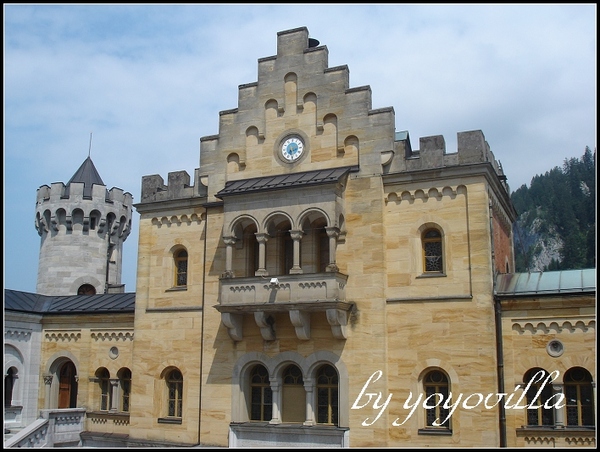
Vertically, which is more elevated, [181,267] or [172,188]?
[172,188]

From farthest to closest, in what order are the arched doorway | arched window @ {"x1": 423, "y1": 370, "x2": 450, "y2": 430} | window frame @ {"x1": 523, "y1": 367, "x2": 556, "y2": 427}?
1. the arched doorway
2. arched window @ {"x1": 423, "y1": 370, "x2": 450, "y2": 430}
3. window frame @ {"x1": 523, "y1": 367, "x2": 556, "y2": 427}

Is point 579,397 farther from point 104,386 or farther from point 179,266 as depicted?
point 104,386

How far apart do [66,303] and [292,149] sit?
14.1 m

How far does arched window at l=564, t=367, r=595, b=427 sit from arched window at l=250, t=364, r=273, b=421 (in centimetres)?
969

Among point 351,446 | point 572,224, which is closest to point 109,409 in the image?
point 351,446

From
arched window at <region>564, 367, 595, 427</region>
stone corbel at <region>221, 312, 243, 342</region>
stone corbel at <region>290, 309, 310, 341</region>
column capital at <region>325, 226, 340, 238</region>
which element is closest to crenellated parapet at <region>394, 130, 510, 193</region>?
column capital at <region>325, 226, 340, 238</region>

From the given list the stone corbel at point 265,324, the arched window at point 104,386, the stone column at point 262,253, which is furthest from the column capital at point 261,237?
the arched window at point 104,386

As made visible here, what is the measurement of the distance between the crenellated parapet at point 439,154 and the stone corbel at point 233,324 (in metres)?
7.30

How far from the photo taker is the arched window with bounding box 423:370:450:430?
20.8 meters

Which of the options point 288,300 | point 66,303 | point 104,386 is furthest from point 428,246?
point 66,303

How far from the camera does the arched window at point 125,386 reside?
27.6 meters

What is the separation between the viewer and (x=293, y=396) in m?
22.8

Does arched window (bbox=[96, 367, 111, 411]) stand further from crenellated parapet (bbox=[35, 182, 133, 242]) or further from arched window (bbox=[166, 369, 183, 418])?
crenellated parapet (bbox=[35, 182, 133, 242])

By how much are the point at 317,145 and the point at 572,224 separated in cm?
10089
